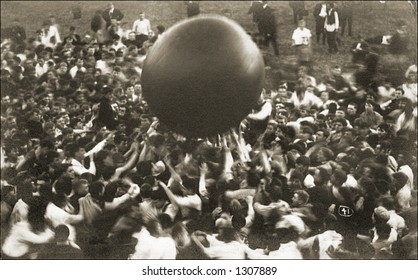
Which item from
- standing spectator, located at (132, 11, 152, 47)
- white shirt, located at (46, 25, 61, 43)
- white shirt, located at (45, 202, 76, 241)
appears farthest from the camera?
white shirt, located at (46, 25, 61, 43)

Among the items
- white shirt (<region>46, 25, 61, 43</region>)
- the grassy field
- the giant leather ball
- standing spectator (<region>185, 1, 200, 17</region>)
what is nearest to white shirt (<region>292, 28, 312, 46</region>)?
the grassy field

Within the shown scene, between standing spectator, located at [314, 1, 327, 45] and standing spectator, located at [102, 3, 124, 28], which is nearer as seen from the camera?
standing spectator, located at [314, 1, 327, 45]

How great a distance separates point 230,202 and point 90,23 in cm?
535

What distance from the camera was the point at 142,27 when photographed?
12016 millimetres

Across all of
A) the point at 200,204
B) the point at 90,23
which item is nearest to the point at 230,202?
the point at 200,204

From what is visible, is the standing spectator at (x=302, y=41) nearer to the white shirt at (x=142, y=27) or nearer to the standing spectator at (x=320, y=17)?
the standing spectator at (x=320, y=17)

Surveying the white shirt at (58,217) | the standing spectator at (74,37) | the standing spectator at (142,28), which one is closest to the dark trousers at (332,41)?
the standing spectator at (142,28)

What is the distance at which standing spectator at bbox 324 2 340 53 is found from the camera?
1170 cm

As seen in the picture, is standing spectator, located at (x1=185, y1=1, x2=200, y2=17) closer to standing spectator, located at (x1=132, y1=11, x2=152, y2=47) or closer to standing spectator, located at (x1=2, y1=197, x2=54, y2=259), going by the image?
standing spectator, located at (x1=132, y1=11, x2=152, y2=47)

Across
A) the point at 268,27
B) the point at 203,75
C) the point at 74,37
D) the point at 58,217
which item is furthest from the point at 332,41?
the point at 58,217

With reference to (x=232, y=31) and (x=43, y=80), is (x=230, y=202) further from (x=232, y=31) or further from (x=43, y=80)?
(x=43, y=80)

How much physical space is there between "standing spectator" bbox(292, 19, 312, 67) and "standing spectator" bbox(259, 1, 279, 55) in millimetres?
Result: 374

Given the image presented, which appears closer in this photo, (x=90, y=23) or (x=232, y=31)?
(x=232, y=31)

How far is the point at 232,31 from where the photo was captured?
779 cm
